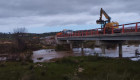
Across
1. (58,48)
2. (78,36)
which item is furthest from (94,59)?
(58,48)

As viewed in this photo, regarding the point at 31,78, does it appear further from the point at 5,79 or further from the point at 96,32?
the point at 96,32

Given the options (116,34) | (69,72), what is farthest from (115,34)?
(69,72)

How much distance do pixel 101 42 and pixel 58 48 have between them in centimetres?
1816

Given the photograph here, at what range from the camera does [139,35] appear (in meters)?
16.1

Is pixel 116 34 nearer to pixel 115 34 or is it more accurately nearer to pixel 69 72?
pixel 115 34

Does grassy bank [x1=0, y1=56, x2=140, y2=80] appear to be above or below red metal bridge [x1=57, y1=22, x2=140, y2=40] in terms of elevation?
below

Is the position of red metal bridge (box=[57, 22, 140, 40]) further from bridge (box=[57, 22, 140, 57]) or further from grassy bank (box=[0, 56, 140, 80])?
grassy bank (box=[0, 56, 140, 80])

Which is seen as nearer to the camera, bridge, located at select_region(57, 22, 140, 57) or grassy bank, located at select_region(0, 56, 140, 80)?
grassy bank, located at select_region(0, 56, 140, 80)

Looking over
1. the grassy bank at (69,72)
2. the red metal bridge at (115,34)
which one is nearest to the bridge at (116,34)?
the red metal bridge at (115,34)

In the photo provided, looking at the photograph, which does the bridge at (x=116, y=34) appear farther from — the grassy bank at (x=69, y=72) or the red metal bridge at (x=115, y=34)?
the grassy bank at (x=69, y=72)

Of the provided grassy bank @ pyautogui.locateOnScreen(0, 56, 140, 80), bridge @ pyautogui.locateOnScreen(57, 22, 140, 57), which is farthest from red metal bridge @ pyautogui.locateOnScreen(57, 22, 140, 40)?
grassy bank @ pyautogui.locateOnScreen(0, 56, 140, 80)

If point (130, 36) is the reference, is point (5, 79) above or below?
below

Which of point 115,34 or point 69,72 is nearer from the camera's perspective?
point 69,72

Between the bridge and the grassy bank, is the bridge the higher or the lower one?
the higher one
